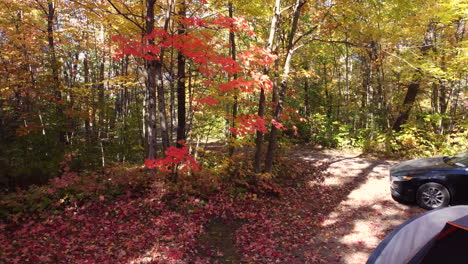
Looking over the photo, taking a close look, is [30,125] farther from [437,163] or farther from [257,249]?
[437,163]

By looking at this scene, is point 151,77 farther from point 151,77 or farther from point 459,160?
point 459,160

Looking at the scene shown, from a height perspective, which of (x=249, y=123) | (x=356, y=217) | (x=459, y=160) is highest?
(x=249, y=123)

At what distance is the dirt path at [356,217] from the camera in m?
4.91

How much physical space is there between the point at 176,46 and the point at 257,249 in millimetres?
4927

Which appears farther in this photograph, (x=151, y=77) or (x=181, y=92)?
(x=181, y=92)

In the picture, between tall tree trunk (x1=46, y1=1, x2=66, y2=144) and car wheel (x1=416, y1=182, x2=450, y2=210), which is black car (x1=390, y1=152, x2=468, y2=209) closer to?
car wheel (x1=416, y1=182, x2=450, y2=210)

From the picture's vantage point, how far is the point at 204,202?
6.95m

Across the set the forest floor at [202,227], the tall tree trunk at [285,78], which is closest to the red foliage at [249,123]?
the tall tree trunk at [285,78]

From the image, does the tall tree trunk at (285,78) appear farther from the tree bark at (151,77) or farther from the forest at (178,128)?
the tree bark at (151,77)

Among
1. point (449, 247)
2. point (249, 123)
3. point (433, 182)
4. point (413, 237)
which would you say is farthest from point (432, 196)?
point (249, 123)

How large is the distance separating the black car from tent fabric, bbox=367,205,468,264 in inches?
124

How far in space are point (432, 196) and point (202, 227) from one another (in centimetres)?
558

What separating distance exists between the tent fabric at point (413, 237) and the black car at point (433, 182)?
3.16 m

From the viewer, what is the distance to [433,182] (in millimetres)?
6066
